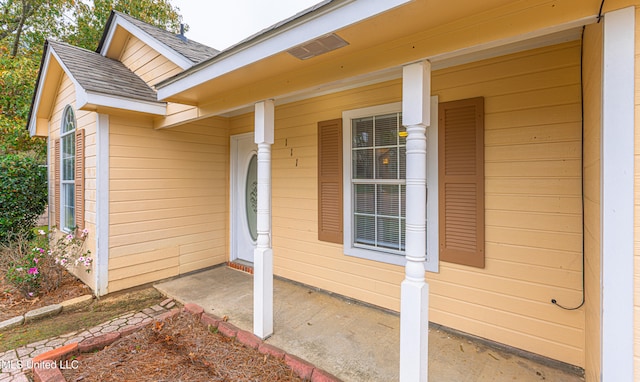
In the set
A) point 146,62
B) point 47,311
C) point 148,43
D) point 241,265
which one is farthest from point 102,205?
point 148,43

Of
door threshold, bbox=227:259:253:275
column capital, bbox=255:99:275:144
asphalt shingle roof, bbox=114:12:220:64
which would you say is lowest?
door threshold, bbox=227:259:253:275

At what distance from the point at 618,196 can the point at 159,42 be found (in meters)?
4.98

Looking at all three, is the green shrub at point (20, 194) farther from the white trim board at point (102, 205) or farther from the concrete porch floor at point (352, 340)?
the concrete porch floor at point (352, 340)

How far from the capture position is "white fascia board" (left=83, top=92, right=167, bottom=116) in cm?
326

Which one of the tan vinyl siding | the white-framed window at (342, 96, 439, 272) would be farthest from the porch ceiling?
the white-framed window at (342, 96, 439, 272)

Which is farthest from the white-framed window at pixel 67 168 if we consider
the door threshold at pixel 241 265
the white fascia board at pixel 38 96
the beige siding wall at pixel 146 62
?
the door threshold at pixel 241 265

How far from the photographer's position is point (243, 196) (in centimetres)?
488

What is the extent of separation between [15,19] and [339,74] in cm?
1268

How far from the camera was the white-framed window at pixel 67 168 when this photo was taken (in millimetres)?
4430

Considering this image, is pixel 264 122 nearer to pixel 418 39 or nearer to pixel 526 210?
pixel 418 39

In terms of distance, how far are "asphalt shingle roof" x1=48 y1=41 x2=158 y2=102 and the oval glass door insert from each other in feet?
5.47

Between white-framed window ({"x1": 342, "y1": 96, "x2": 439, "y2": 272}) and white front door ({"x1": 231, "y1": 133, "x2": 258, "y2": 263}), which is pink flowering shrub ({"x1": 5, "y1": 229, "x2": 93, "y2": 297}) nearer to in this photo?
white front door ({"x1": 231, "y1": 133, "x2": 258, "y2": 263})

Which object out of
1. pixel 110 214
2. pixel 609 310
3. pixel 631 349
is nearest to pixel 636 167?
pixel 609 310

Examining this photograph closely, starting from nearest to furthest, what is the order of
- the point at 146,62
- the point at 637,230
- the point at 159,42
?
the point at 637,230 → the point at 159,42 → the point at 146,62
